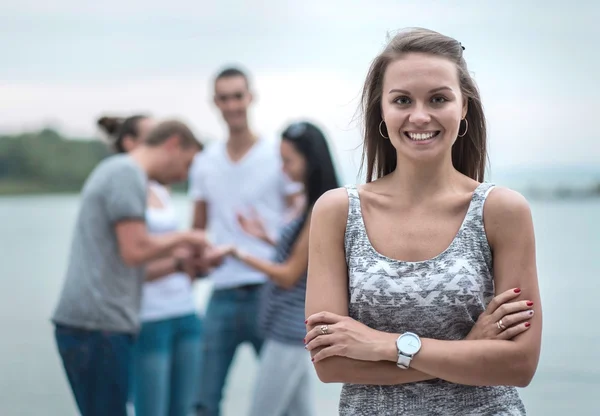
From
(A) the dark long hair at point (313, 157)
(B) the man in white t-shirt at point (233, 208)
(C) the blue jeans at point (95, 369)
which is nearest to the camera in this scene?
(C) the blue jeans at point (95, 369)

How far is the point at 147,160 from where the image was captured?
161 inches

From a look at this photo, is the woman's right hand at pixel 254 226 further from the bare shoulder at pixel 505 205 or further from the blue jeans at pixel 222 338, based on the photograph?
the bare shoulder at pixel 505 205

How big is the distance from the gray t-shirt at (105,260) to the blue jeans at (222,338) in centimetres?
71

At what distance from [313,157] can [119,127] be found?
1427mm

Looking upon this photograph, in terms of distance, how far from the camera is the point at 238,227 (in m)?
4.64

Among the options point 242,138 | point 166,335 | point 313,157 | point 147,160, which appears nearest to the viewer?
point 313,157

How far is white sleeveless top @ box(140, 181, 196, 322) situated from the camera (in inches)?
167

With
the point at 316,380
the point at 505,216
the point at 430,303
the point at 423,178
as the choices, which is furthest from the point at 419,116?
the point at 316,380

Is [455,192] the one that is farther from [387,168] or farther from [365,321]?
[365,321]

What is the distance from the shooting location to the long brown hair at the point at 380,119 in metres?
2.09

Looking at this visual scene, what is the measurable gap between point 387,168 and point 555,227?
15869 millimetres

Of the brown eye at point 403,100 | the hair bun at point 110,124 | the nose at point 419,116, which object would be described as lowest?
the nose at point 419,116

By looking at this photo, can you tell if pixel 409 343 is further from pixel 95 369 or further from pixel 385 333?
pixel 95 369

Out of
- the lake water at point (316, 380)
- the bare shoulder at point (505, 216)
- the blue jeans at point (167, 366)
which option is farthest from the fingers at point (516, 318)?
the blue jeans at point (167, 366)
